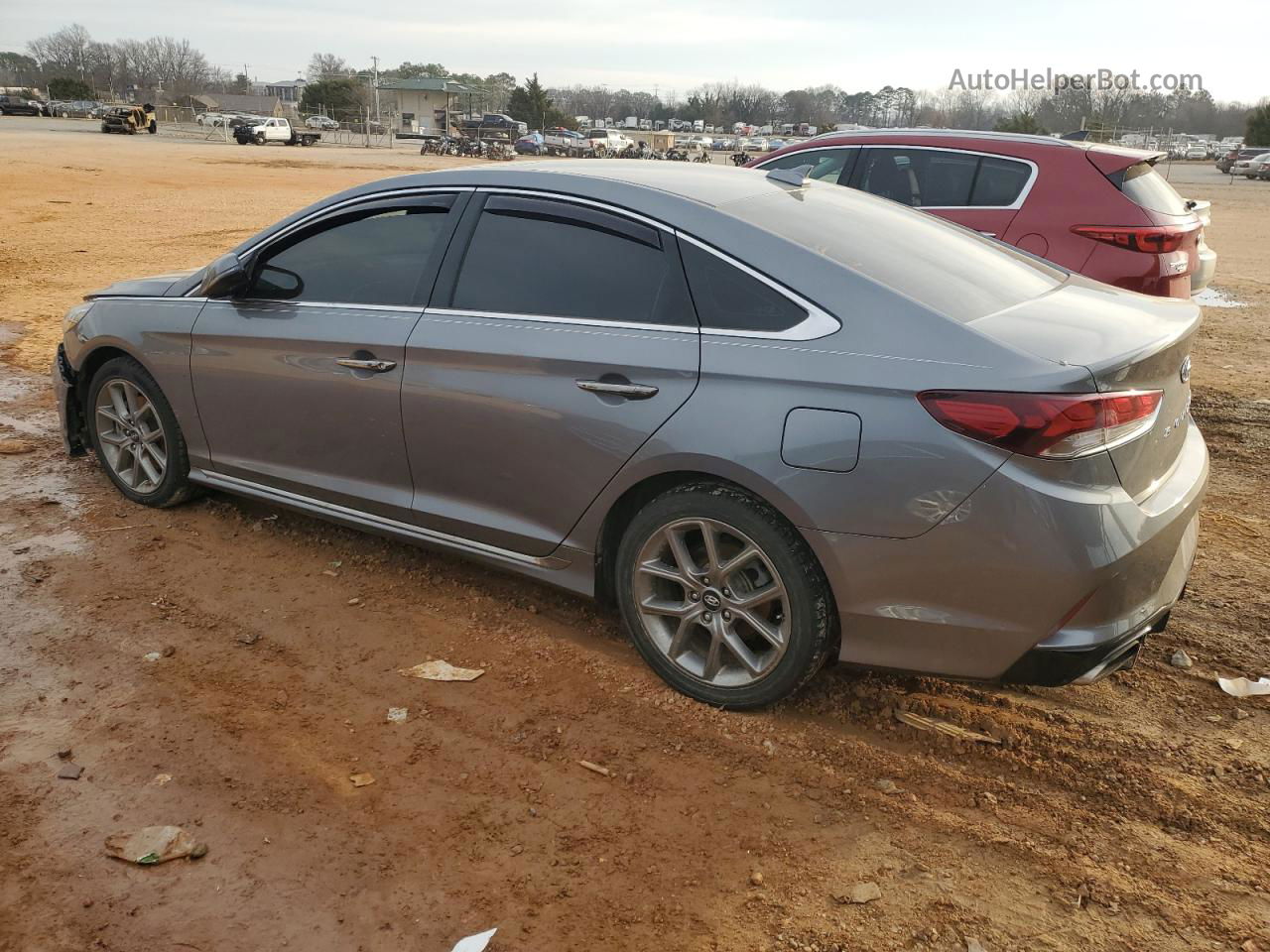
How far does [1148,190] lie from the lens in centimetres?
674

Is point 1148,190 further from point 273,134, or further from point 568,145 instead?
point 273,134

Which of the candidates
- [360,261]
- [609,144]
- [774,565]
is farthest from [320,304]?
[609,144]

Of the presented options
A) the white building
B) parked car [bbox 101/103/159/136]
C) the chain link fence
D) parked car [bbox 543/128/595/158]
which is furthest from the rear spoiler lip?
the white building

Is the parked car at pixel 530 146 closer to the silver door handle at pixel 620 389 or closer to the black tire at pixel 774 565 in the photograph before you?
the silver door handle at pixel 620 389

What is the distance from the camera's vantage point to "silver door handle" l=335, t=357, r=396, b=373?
3.97 meters

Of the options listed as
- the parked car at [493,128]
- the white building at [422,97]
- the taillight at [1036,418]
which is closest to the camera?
the taillight at [1036,418]

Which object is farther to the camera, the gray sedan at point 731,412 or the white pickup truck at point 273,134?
the white pickup truck at point 273,134

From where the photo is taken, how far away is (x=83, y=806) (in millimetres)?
2969

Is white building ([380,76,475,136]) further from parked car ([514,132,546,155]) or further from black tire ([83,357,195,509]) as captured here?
black tire ([83,357,195,509])

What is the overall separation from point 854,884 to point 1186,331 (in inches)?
79.0

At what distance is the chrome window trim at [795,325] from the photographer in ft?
10.1

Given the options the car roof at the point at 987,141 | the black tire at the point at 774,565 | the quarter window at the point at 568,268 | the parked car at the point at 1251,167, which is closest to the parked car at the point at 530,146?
the parked car at the point at 1251,167

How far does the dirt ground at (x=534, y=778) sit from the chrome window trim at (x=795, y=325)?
125 centimetres

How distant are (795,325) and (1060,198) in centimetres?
441
